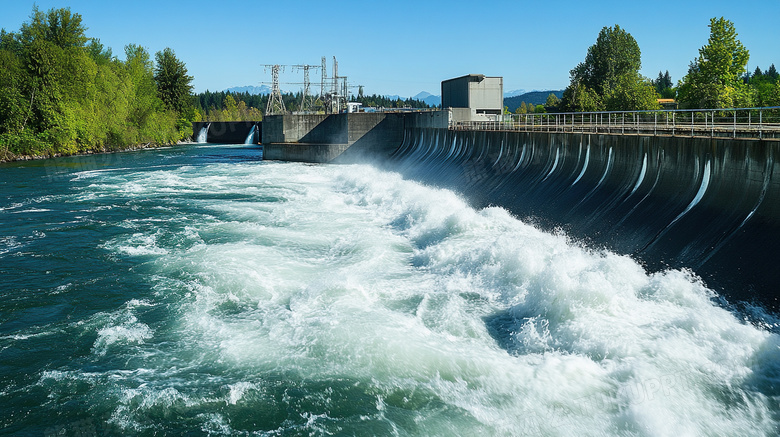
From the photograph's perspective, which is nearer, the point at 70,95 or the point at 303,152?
the point at 303,152

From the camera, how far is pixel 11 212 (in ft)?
92.2

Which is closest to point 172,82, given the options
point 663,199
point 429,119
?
point 429,119

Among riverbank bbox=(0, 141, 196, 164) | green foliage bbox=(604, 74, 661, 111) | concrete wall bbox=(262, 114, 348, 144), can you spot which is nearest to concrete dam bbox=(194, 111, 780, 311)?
concrete wall bbox=(262, 114, 348, 144)

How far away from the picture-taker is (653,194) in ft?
55.8

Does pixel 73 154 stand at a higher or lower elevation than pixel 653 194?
higher

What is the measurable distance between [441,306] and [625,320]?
4.25 metres

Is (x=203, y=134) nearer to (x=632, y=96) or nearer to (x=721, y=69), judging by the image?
(x=632, y=96)

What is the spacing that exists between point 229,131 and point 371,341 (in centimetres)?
9455

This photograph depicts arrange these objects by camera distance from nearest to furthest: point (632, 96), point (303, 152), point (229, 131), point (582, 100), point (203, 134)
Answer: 1. point (303, 152)
2. point (632, 96)
3. point (582, 100)
4. point (229, 131)
5. point (203, 134)

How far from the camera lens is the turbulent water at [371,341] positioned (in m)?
8.93

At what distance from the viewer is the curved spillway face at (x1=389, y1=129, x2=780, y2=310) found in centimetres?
1260

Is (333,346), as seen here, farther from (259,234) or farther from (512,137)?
(512,137)

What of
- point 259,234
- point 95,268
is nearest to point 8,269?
point 95,268

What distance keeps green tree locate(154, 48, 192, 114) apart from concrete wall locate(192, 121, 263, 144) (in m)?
5.71
